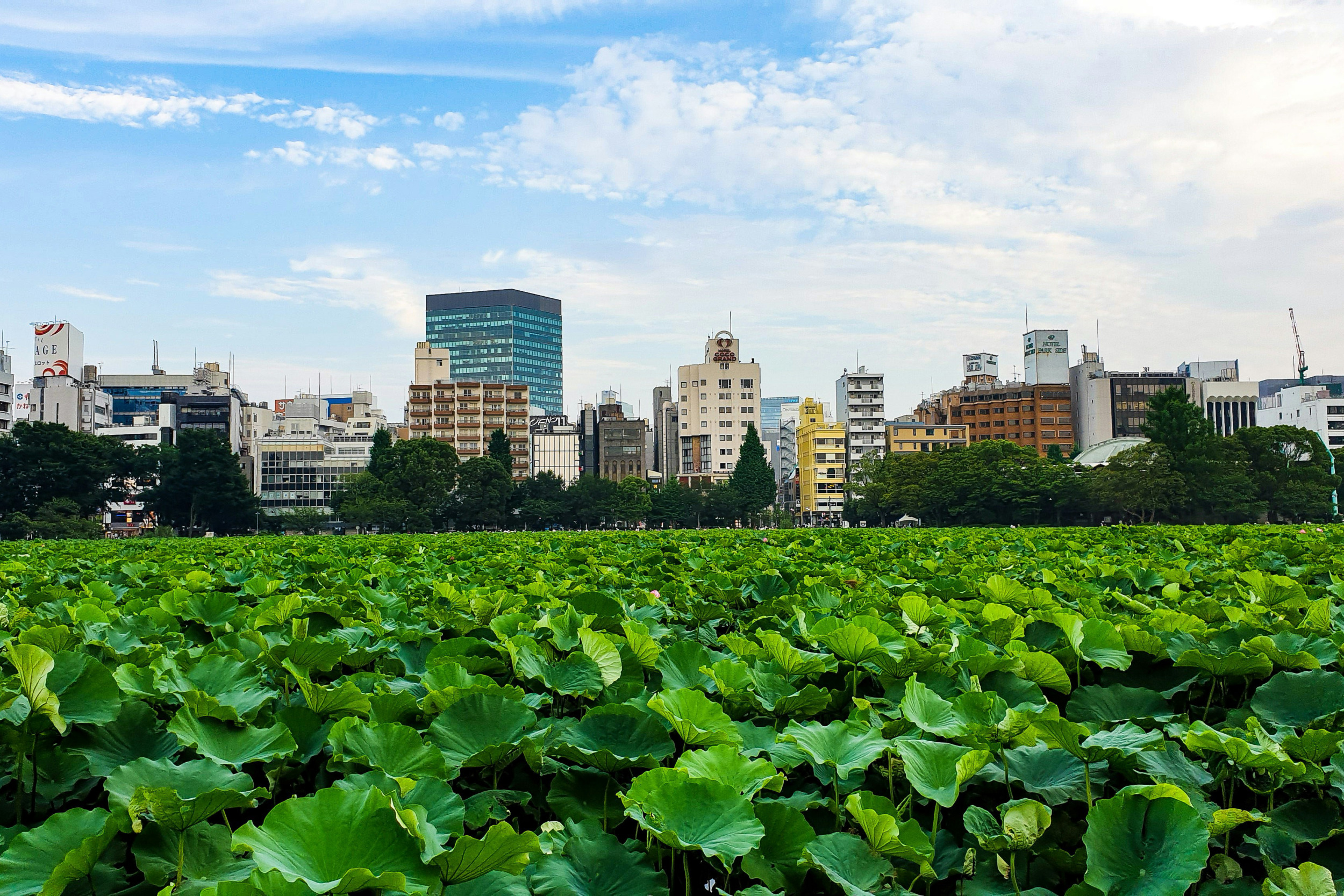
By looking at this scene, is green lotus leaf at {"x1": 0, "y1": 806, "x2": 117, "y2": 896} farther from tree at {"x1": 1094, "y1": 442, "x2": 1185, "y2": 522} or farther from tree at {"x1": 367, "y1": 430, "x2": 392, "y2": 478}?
tree at {"x1": 367, "y1": 430, "x2": 392, "y2": 478}

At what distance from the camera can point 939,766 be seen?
1232mm

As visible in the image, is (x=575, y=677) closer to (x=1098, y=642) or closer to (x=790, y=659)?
(x=790, y=659)

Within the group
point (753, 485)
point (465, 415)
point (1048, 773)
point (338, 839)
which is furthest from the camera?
point (465, 415)

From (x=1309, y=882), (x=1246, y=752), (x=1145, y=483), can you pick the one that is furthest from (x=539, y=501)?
(x=1309, y=882)

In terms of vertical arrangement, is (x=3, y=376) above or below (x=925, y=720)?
above

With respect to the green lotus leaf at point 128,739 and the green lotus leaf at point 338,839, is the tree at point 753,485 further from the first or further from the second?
the green lotus leaf at point 338,839

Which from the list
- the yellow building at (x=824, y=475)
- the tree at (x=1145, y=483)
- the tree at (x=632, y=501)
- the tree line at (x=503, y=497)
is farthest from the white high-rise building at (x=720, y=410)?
the tree at (x=1145, y=483)

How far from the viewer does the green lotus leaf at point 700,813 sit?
106cm

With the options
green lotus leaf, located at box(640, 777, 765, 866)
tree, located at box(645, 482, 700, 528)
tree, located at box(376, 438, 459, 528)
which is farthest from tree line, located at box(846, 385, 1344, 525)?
green lotus leaf, located at box(640, 777, 765, 866)

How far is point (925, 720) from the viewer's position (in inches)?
58.4

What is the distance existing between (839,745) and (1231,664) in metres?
0.94

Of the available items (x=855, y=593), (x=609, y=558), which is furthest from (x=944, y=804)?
(x=609, y=558)

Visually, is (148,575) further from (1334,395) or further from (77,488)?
(1334,395)

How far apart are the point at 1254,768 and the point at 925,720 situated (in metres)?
0.48
